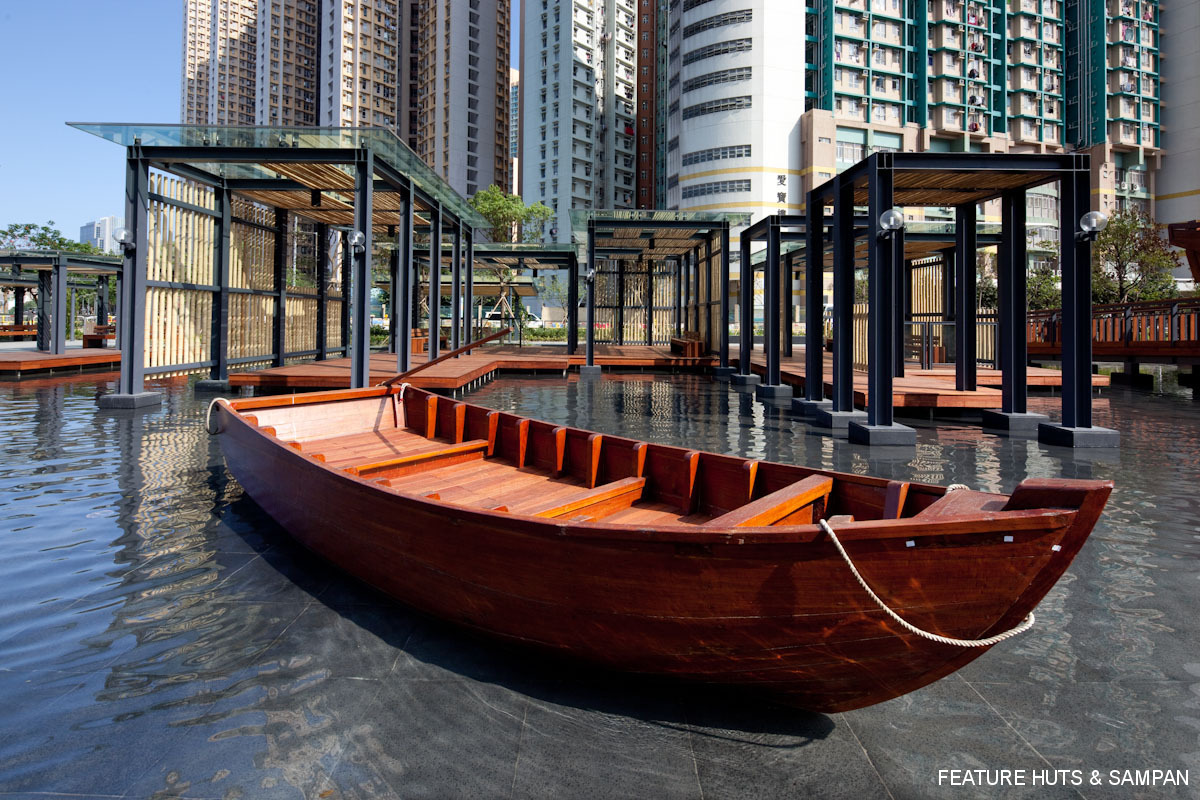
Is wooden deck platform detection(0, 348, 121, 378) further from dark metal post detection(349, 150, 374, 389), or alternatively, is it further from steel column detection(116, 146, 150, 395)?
dark metal post detection(349, 150, 374, 389)

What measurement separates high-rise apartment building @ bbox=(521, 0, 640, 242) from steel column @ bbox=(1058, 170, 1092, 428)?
2662 inches

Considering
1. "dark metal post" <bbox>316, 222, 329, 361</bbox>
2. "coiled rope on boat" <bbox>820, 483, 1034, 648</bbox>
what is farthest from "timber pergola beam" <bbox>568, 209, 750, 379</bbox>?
"coiled rope on boat" <bbox>820, 483, 1034, 648</bbox>

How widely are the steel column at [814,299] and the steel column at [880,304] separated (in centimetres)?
208

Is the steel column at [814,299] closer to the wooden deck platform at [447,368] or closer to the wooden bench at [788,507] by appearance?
the wooden deck platform at [447,368]

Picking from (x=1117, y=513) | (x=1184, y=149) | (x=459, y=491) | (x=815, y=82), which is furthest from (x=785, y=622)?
(x=1184, y=149)

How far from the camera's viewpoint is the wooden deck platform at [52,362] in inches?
675

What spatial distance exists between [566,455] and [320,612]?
6.84ft

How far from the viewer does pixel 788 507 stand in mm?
3271

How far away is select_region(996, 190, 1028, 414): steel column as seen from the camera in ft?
33.5

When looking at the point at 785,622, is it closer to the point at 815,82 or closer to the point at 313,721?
the point at 313,721

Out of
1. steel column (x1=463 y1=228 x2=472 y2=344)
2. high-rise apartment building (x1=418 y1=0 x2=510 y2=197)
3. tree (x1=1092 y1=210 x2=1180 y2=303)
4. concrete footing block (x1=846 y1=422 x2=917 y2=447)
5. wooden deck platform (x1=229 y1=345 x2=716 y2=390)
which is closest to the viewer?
concrete footing block (x1=846 y1=422 x2=917 y2=447)

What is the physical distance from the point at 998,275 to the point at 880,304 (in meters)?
2.55

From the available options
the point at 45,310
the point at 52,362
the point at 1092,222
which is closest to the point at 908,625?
the point at 1092,222

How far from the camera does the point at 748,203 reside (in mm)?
58469
